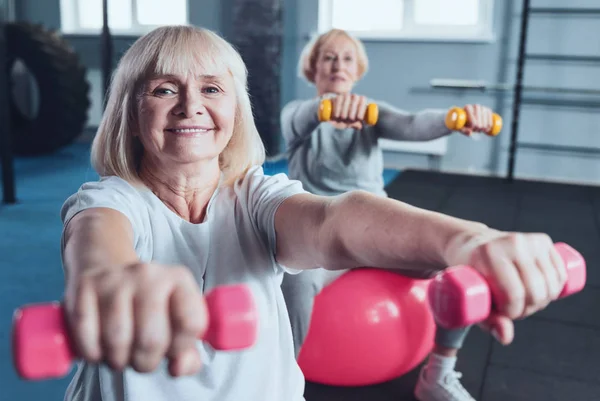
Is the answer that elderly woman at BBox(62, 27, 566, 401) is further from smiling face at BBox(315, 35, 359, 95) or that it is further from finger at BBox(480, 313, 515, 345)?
smiling face at BBox(315, 35, 359, 95)

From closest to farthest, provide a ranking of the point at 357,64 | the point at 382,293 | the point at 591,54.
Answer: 1. the point at 382,293
2. the point at 357,64
3. the point at 591,54

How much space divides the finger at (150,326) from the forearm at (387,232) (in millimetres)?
288

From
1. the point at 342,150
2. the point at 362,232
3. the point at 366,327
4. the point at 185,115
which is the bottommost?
the point at 366,327

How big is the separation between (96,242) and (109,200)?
15 centimetres

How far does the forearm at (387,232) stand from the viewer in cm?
57

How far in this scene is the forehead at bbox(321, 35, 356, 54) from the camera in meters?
2.04

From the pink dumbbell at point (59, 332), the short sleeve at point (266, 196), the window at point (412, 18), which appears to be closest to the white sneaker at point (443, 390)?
the short sleeve at point (266, 196)

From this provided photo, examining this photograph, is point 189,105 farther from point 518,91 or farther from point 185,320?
point 518,91

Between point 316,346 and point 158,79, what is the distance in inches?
34.6

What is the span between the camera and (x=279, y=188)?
2.67 feet

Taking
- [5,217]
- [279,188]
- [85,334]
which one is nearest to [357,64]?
[279,188]

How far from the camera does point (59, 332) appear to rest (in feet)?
1.20

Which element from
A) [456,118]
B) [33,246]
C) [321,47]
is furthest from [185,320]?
[33,246]

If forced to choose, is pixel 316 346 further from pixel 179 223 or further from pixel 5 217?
pixel 5 217
